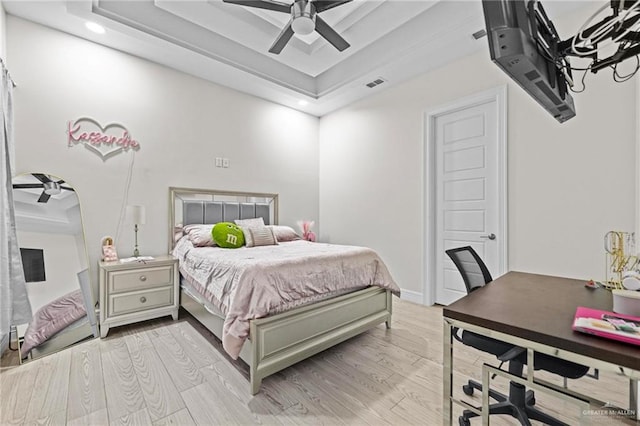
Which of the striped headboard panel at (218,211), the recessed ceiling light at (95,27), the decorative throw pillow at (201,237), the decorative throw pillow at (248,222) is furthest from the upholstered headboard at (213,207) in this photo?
the recessed ceiling light at (95,27)

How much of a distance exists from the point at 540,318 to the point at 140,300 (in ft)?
10.3

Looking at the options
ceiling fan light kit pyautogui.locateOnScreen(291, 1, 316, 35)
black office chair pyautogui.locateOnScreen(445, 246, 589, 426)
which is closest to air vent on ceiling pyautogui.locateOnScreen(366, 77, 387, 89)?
ceiling fan light kit pyautogui.locateOnScreen(291, 1, 316, 35)

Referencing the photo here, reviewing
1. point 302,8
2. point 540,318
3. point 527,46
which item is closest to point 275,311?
point 540,318

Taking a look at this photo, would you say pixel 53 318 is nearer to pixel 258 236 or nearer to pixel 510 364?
pixel 258 236

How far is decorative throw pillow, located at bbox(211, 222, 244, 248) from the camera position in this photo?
3158mm

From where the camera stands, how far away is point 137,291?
2.82 meters

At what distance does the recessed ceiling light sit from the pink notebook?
3.99 meters

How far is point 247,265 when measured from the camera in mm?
2055

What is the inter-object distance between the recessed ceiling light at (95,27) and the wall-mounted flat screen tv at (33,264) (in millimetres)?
2107

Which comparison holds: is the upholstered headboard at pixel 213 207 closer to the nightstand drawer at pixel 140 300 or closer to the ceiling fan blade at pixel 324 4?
the nightstand drawer at pixel 140 300

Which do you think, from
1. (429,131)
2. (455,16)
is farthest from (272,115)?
(455,16)

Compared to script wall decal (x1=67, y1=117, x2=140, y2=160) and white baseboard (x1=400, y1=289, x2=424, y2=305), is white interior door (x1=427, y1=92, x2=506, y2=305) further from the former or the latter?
script wall decal (x1=67, y1=117, x2=140, y2=160)

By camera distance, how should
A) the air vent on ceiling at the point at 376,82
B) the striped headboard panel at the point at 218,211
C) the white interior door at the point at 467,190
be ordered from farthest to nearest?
the air vent on ceiling at the point at 376,82, the striped headboard panel at the point at 218,211, the white interior door at the point at 467,190

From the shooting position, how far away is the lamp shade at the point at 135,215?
9.83 ft
